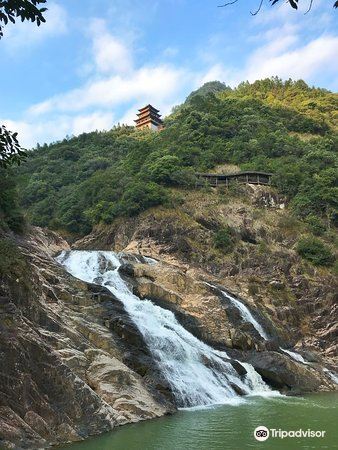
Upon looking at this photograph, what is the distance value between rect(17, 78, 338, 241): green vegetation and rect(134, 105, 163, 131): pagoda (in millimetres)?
20521

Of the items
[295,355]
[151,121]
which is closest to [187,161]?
[295,355]

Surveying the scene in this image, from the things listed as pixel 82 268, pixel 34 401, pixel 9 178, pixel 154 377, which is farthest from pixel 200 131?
pixel 34 401

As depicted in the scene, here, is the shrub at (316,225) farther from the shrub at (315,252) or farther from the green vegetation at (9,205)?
the green vegetation at (9,205)

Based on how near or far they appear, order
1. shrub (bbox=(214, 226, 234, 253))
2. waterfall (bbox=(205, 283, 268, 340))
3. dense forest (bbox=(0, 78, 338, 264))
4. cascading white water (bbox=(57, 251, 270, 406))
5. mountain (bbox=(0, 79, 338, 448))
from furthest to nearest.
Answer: dense forest (bbox=(0, 78, 338, 264)), shrub (bbox=(214, 226, 234, 253)), waterfall (bbox=(205, 283, 268, 340)), cascading white water (bbox=(57, 251, 270, 406)), mountain (bbox=(0, 79, 338, 448))

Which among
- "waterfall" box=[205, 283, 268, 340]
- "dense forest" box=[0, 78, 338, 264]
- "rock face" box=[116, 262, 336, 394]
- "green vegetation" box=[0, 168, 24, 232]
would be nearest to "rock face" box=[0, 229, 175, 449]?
"green vegetation" box=[0, 168, 24, 232]

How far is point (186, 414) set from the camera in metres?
15.3

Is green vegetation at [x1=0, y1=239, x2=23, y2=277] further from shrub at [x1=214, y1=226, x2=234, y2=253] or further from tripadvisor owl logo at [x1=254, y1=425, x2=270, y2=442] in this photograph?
shrub at [x1=214, y1=226, x2=234, y2=253]

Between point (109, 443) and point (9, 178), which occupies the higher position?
point (9, 178)

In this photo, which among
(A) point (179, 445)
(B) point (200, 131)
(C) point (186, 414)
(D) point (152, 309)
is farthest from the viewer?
(B) point (200, 131)

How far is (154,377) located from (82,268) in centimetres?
1434

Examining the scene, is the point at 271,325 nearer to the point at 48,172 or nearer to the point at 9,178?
the point at 9,178

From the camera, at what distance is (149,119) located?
101375 mm

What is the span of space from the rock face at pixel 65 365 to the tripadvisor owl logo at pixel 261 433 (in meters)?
3.46

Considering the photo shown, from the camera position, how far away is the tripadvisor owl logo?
12297 millimetres
